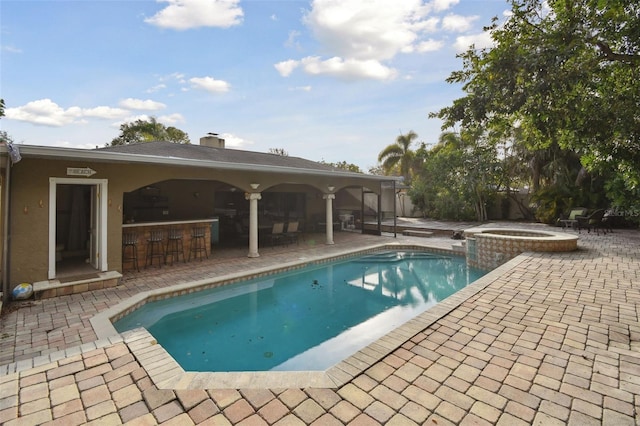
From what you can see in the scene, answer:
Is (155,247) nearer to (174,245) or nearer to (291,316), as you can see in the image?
(174,245)

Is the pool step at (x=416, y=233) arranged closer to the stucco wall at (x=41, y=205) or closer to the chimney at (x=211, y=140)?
the chimney at (x=211, y=140)

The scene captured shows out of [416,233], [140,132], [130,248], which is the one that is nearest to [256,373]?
[130,248]

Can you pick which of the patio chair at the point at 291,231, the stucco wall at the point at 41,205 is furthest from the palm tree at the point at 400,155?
the stucco wall at the point at 41,205

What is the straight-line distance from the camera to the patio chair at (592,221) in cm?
1308

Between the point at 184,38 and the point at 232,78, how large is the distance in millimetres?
2109

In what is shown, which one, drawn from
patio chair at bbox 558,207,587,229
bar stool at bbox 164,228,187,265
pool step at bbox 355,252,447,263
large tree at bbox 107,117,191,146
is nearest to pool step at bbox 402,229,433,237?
pool step at bbox 355,252,447,263

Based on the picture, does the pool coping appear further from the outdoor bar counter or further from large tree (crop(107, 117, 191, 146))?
large tree (crop(107, 117, 191, 146))

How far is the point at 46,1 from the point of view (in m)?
6.62

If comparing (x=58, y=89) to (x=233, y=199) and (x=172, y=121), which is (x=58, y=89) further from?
(x=172, y=121)

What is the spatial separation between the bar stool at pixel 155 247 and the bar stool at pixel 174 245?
0.51ft

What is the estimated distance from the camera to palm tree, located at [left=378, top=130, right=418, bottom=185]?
25031mm

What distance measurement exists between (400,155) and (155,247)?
21138 mm

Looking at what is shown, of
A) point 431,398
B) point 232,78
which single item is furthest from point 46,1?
point 431,398

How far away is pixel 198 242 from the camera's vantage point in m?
9.21
